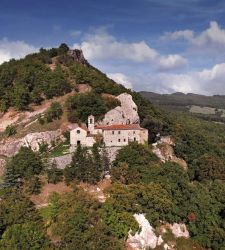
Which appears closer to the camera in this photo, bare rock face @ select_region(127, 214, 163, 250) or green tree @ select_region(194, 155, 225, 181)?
bare rock face @ select_region(127, 214, 163, 250)

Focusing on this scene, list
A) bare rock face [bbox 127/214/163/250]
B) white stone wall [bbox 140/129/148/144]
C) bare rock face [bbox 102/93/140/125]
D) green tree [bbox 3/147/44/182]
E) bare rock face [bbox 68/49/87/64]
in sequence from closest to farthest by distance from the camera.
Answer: bare rock face [bbox 127/214/163/250] < green tree [bbox 3/147/44/182] < white stone wall [bbox 140/129/148/144] < bare rock face [bbox 102/93/140/125] < bare rock face [bbox 68/49/87/64]

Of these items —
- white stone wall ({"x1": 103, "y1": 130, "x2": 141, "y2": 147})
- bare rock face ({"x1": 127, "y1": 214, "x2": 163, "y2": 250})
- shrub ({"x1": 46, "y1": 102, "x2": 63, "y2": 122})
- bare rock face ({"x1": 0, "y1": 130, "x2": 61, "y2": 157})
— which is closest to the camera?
bare rock face ({"x1": 127, "y1": 214, "x2": 163, "y2": 250})

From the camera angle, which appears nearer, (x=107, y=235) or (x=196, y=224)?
(x=107, y=235)

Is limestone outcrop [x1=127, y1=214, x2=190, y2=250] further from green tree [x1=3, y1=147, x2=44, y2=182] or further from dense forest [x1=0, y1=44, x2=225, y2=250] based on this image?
green tree [x1=3, y1=147, x2=44, y2=182]

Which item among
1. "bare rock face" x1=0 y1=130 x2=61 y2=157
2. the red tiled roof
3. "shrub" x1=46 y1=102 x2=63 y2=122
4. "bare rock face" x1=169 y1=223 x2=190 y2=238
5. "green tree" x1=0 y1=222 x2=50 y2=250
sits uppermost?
"shrub" x1=46 y1=102 x2=63 y2=122

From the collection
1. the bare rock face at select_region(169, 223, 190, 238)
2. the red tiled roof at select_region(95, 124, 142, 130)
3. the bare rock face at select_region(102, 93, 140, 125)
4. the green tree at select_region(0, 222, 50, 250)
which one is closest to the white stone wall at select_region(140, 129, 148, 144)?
the red tiled roof at select_region(95, 124, 142, 130)

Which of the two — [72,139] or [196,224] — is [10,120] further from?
[196,224]

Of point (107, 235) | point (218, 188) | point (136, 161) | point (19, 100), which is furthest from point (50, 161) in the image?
point (218, 188)

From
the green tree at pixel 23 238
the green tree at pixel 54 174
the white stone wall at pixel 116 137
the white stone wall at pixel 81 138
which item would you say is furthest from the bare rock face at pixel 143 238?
the white stone wall at pixel 81 138
